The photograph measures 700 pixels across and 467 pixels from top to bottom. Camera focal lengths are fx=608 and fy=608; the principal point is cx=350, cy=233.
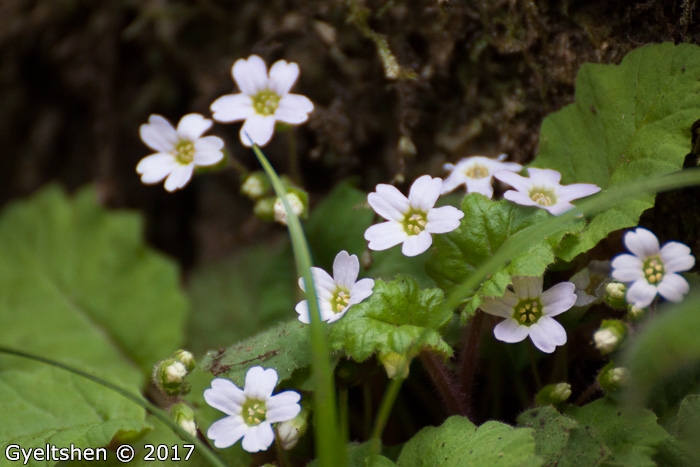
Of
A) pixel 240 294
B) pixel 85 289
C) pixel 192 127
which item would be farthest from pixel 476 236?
pixel 85 289

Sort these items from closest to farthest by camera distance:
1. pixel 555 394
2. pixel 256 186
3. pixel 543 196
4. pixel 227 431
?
pixel 227 431, pixel 555 394, pixel 543 196, pixel 256 186

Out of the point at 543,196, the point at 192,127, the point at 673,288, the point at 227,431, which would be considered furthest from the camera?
the point at 192,127

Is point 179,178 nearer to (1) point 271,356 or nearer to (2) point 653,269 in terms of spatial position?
(1) point 271,356

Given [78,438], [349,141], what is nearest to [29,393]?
[78,438]

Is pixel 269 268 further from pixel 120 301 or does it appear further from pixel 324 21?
pixel 324 21

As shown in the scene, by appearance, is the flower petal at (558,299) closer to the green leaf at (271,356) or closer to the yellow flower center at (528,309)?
the yellow flower center at (528,309)

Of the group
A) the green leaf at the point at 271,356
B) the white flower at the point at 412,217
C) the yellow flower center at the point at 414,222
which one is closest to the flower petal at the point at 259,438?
the green leaf at the point at 271,356
